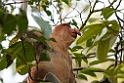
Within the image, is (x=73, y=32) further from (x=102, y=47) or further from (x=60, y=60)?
(x=102, y=47)

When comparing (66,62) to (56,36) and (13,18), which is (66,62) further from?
(13,18)

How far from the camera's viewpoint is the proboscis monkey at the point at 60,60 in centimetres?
128

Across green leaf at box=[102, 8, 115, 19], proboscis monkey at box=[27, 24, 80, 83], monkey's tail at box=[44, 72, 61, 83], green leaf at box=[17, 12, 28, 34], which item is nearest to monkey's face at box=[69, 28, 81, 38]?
proboscis monkey at box=[27, 24, 80, 83]

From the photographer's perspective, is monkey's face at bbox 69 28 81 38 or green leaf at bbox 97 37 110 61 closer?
green leaf at bbox 97 37 110 61

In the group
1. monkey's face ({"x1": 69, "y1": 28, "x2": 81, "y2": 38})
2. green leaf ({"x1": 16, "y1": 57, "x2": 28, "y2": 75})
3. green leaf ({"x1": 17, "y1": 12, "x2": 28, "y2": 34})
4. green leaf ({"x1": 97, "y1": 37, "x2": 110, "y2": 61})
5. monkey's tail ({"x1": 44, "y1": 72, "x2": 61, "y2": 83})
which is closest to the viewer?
green leaf ({"x1": 17, "y1": 12, "x2": 28, "y2": 34})

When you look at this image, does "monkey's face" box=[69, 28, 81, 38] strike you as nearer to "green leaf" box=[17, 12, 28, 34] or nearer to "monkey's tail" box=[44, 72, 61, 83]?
"monkey's tail" box=[44, 72, 61, 83]

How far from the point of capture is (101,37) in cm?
108

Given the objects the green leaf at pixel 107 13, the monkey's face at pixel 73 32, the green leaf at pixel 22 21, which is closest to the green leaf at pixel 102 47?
the green leaf at pixel 107 13

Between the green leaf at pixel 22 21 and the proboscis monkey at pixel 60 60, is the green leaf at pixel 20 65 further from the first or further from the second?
the green leaf at pixel 22 21

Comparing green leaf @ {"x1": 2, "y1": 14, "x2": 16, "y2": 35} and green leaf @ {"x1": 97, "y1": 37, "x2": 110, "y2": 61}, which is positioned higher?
green leaf @ {"x1": 2, "y1": 14, "x2": 16, "y2": 35}

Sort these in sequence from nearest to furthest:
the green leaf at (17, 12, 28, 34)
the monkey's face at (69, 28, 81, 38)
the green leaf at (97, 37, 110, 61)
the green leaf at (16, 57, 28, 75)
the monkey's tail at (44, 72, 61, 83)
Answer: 1. the green leaf at (17, 12, 28, 34)
2. the green leaf at (16, 57, 28, 75)
3. the green leaf at (97, 37, 110, 61)
4. the monkey's tail at (44, 72, 61, 83)
5. the monkey's face at (69, 28, 81, 38)

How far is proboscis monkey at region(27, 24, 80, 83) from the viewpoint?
1.28 meters

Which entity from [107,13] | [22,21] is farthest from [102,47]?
[22,21]

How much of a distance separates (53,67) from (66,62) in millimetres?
101
